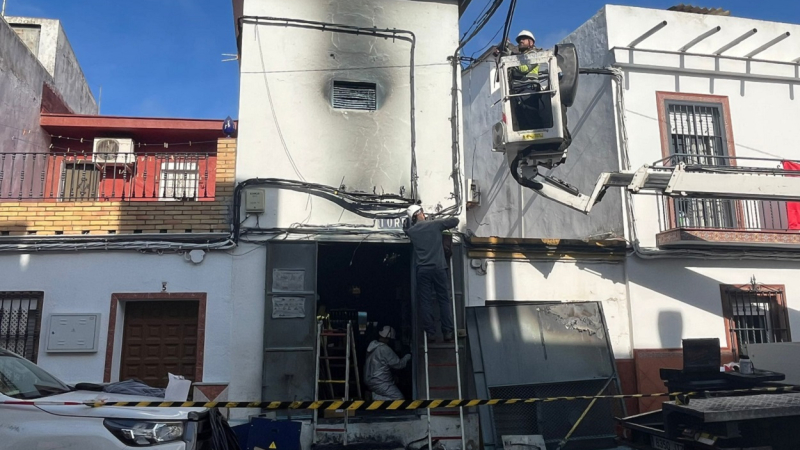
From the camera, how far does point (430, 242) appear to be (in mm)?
8359

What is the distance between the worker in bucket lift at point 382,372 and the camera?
359 inches

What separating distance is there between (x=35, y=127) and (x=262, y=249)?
7048mm

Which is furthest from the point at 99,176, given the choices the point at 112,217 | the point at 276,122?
the point at 276,122

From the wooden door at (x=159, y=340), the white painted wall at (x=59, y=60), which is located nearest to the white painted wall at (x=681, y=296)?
the wooden door at (x=159, y=340)

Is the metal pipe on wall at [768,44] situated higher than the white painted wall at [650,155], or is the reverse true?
the metal pipe on wall at [768,44]

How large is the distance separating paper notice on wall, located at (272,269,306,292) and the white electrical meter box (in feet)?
7.97

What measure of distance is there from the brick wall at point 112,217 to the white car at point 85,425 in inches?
148

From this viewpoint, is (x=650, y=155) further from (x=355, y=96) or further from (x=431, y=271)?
(x=355, y=96)

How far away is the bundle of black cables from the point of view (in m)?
5.74

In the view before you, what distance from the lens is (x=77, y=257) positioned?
28.2ft

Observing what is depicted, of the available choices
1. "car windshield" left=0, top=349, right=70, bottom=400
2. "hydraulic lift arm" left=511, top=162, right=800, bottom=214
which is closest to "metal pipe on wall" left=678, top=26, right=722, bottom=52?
"hydraulic lift arm" left=511, top=162, right=800, bottom=214

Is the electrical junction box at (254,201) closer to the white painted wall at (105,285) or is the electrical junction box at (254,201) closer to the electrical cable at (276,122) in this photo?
the electrical cable at (276,122)

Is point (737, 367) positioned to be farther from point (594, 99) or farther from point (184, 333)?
point (184, 333)

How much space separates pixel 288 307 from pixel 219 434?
2.98m
